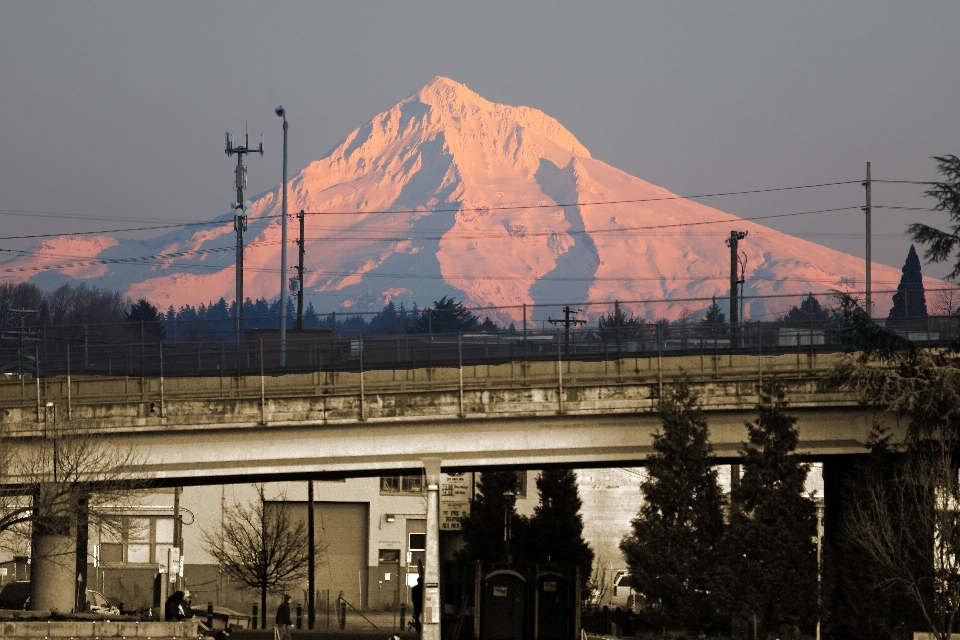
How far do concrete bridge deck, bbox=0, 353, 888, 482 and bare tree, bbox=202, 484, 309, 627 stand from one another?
15.1 metres

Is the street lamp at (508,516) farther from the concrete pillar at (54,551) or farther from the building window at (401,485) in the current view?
the concrete pillar at (54,551)

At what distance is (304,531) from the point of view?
72.2 m

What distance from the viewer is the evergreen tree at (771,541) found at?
3950cm

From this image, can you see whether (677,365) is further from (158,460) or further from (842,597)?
(158,460)

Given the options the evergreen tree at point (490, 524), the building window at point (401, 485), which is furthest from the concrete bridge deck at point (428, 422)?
the building window at point (401, 485)

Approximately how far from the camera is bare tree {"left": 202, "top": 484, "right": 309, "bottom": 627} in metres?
62.8

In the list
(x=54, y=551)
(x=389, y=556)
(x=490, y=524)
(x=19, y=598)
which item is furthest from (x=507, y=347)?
(x=389, y=556)

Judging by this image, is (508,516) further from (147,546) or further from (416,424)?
(147,546)

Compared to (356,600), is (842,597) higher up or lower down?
higher up

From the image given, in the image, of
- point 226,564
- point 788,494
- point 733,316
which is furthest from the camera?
point 733,316

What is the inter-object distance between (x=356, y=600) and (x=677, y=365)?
32596mm

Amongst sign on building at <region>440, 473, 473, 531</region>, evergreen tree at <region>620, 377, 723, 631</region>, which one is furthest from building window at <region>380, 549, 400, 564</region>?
evergreen tree at <region>620, 377, 723, 631</region>

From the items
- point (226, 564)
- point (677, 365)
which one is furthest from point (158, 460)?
point (226, 564)

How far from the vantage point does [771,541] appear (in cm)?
3981
